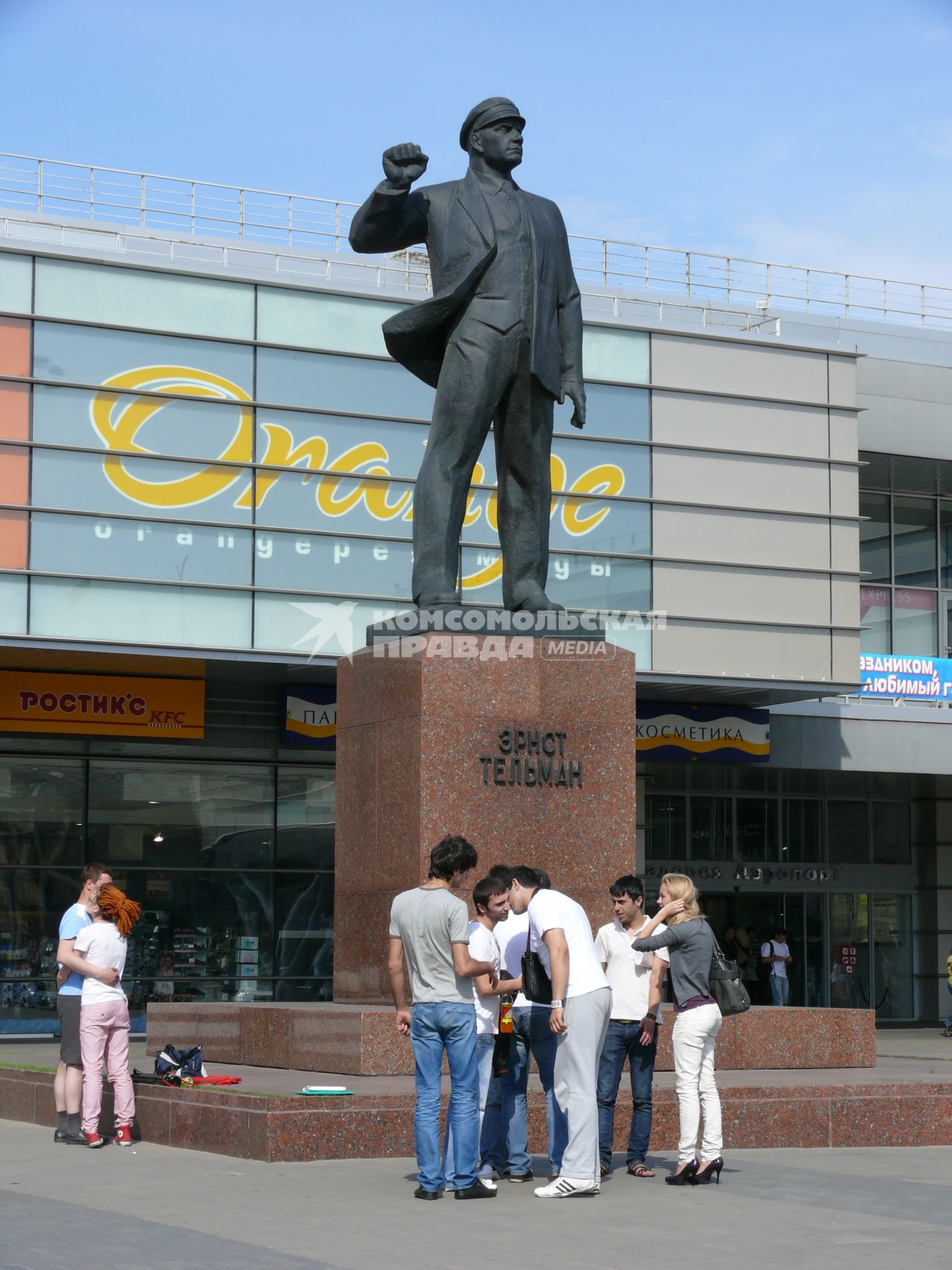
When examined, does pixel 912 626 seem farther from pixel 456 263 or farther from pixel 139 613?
pixel 456 263

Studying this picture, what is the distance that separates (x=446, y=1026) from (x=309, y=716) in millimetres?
19723

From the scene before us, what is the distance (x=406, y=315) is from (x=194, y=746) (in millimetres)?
16950

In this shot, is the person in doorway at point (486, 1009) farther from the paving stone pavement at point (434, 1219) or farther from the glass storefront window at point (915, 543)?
the glass storefront window at point (915, 543)

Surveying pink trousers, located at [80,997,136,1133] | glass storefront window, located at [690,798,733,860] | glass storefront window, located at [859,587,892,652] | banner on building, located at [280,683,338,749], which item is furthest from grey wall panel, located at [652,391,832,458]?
pink trousers, located at [80,997,136,1133]

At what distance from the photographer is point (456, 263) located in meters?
12.2

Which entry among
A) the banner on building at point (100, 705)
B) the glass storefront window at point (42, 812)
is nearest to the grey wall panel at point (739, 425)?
the banner on building at point (100, 705)

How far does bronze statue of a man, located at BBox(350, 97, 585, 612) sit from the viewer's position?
12.2 metres

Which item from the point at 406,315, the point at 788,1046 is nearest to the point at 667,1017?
the point at 788,1046

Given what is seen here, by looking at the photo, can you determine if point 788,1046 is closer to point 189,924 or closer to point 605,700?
point 605,700

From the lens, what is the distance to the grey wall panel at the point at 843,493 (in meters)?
30.1

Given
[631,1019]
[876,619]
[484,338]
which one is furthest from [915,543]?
[631,1019]

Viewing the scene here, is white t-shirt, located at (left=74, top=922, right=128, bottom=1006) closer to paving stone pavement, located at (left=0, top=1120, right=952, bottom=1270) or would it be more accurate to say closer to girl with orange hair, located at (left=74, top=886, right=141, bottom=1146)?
girl with orange hair, located at (left=74, top=886, right=141, bottom=1146)

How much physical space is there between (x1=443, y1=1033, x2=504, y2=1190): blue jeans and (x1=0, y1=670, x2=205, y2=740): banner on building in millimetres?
18005

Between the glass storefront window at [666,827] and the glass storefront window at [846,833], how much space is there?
11.2ft
